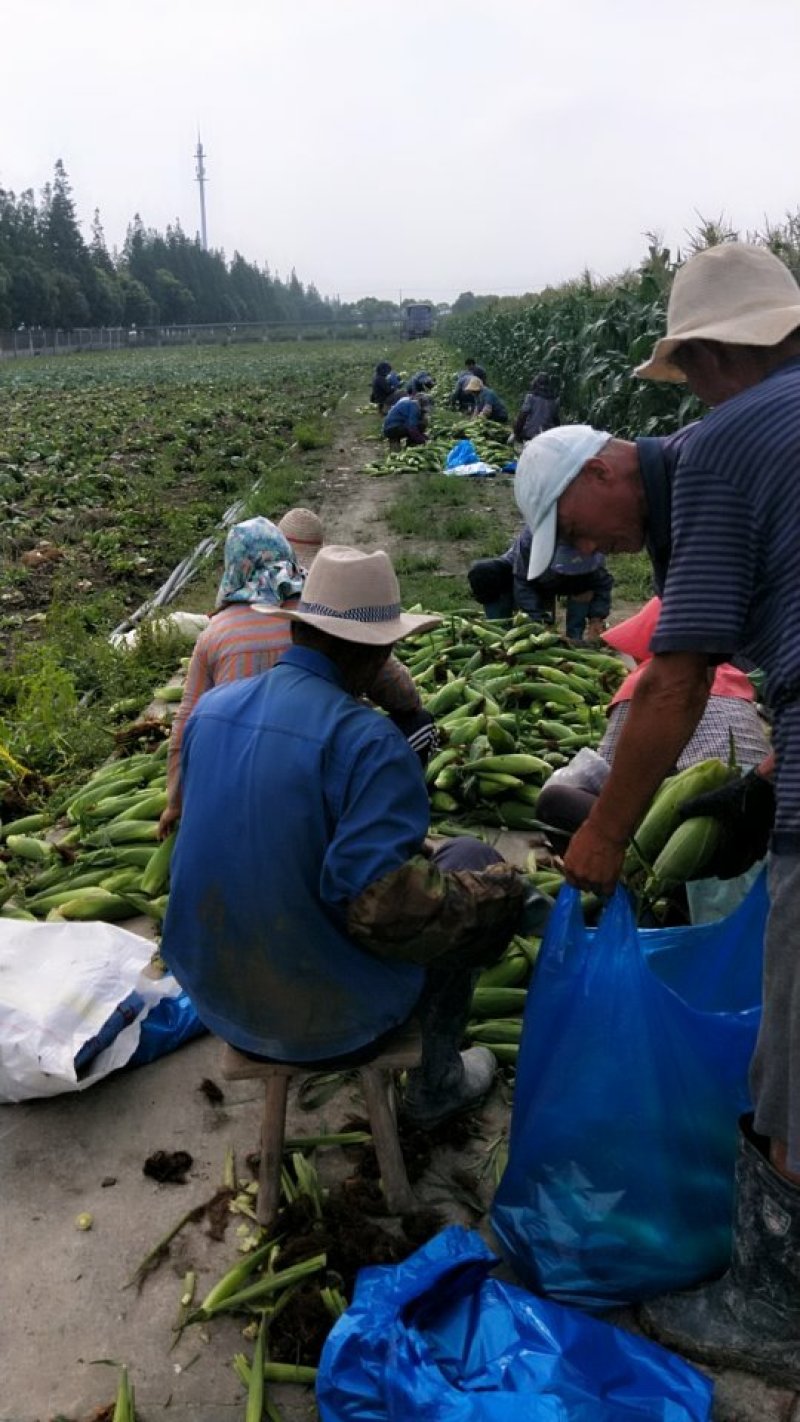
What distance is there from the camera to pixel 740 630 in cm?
190

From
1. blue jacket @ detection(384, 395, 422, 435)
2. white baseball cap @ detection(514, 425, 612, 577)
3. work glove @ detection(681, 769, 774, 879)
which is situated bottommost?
work glove @ detection(681, 769, 774, 879)

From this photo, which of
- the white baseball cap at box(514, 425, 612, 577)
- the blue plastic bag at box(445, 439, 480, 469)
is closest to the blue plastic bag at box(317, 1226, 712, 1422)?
the white baseball cap at box(514, 425, 612, 577)

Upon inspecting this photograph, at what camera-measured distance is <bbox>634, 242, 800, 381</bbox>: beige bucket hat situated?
1.98 metres

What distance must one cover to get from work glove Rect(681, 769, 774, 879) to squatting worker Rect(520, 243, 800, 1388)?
44 cm

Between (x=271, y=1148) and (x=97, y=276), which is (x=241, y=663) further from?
(x=97, y=276)

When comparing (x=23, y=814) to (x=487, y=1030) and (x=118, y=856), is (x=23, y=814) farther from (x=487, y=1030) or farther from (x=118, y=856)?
(x=487, y=1030)

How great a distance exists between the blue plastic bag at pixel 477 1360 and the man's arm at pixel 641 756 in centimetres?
83

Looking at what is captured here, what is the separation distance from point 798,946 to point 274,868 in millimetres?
1044

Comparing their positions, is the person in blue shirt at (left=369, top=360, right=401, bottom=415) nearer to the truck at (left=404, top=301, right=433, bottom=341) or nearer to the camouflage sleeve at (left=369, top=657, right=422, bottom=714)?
the camouflage sleeve at (left=369, top=657, right=422, bottom=714)

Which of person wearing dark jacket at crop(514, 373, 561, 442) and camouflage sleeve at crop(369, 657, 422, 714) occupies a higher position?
person wearing dark jacket at crop(514, 373, 561, 442)

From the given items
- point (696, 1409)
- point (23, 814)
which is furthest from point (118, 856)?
point (696, 1409)

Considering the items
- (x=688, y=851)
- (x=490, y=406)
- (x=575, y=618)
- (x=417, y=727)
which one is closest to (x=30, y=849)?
(x=417, y=727)

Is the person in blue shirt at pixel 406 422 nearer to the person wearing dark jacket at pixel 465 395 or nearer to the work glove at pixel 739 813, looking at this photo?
the person wearing dark jacket at pixel 465 395

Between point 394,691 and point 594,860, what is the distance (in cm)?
161
